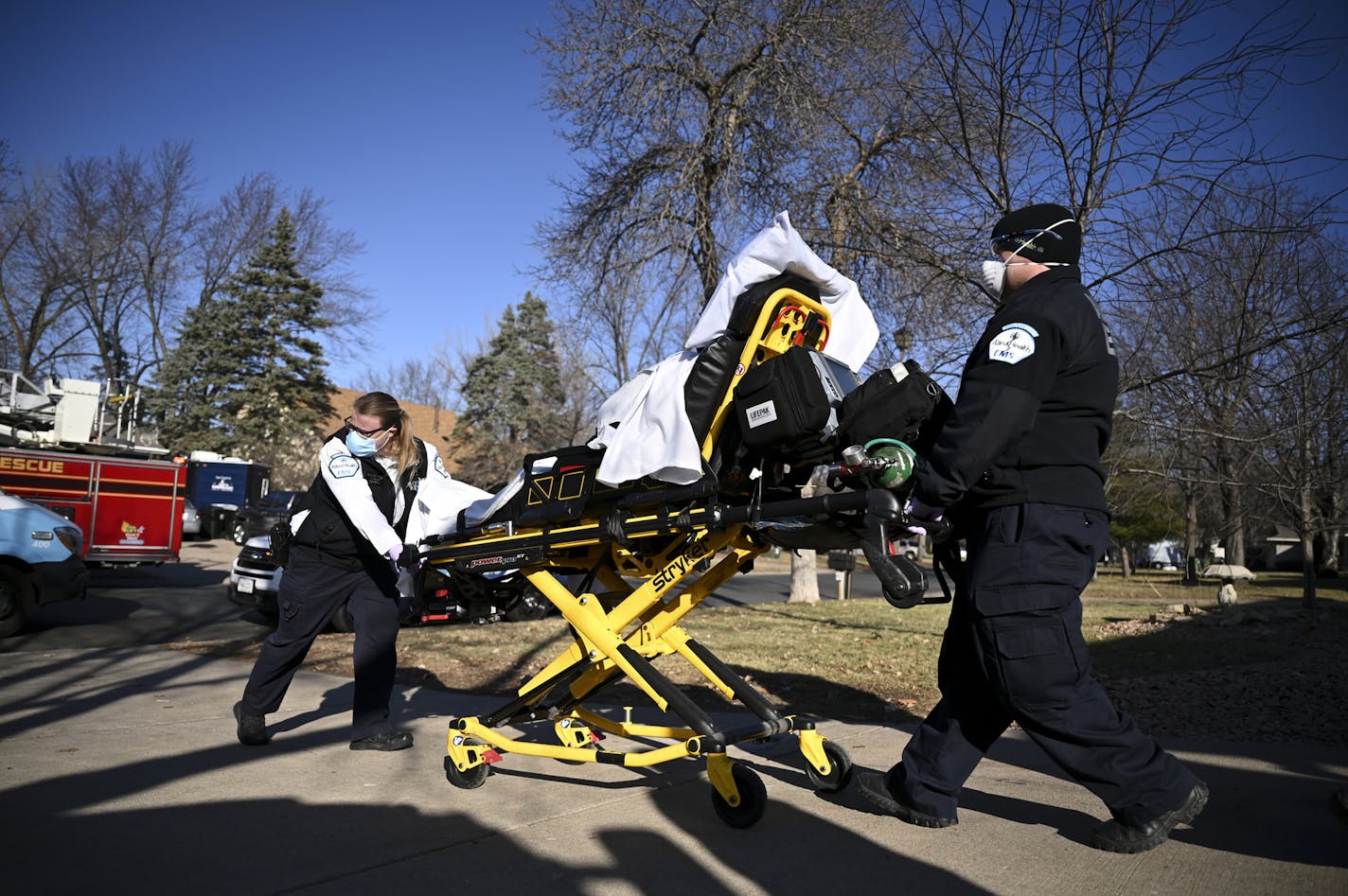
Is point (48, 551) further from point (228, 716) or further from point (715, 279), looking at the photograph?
point (715, 279)

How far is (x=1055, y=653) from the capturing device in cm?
320

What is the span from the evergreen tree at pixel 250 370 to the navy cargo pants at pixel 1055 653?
4536cm

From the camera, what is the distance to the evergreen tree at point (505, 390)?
4219 cm

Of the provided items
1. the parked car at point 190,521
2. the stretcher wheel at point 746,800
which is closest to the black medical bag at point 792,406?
the stretcher wheel at point 746,800

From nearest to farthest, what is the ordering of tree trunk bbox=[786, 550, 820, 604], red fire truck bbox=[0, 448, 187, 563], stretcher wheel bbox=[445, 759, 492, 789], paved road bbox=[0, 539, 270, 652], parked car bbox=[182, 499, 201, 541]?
stretcher wheel bbox=[445, 759, 492, 789] → paved road bbox=[0, 539, 270, 652] → red fire truck bbox=[0, 448, 187, 563] → tree trunk bbox=[786, 550, 820, 604] → parked car bbox=[182, 499, 201, 541]

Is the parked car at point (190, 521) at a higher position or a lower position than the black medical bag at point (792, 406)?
lower

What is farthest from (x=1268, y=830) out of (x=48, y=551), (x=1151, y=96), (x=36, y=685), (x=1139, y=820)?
(x=48, y=551)

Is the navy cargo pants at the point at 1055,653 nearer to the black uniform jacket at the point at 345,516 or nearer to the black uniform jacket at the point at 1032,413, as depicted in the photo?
the black uniform jacket at the point at 1032,413

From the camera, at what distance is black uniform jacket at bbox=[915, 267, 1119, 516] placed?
322 centimetres

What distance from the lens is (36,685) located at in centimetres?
676

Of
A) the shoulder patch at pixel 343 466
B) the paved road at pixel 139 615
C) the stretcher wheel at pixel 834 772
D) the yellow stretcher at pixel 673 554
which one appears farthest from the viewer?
the paved road at pixel 139 615

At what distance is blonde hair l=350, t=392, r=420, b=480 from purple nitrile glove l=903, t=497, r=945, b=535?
2.96 metres

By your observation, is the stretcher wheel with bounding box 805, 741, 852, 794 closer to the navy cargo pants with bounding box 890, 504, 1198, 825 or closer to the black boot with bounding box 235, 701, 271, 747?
the navy cargo pants with bounding box 890, 504, 1198, 825

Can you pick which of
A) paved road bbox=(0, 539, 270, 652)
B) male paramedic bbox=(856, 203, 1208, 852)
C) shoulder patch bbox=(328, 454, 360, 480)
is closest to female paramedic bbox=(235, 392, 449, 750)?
shoulder patch bbox=(328, 454, 360, 480)
